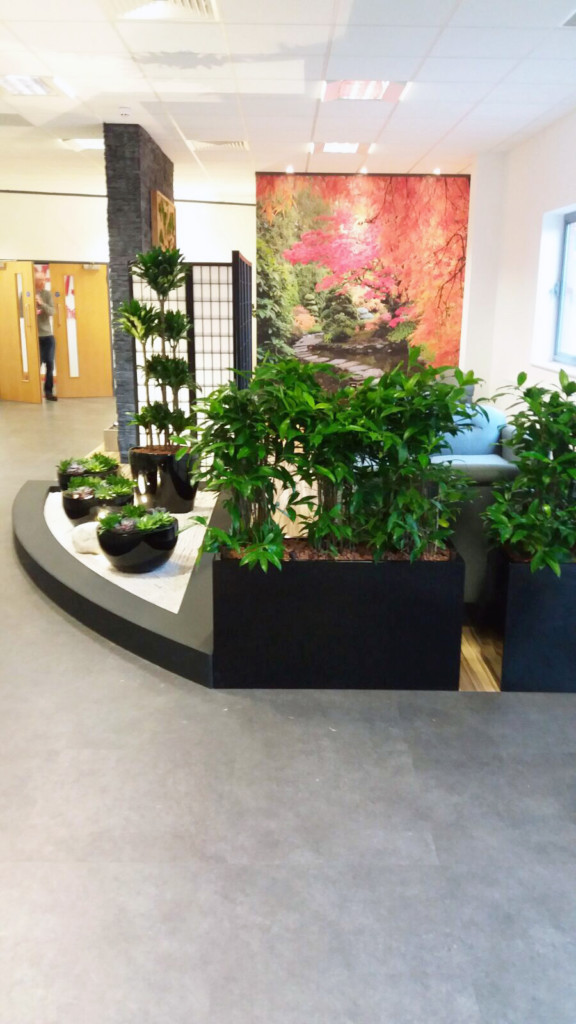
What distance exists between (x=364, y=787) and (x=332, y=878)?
46 cm

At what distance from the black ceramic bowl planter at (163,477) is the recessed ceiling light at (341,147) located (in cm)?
426

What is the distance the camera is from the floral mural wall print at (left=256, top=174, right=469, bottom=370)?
10.1 m

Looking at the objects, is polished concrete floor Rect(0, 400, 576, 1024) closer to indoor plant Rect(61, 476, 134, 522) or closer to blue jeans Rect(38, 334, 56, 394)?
indoor plant Rect(61, 476, 134, 522)

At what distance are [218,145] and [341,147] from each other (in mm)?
1274

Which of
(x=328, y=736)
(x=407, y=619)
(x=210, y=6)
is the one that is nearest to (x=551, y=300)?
(x=210, y=6)

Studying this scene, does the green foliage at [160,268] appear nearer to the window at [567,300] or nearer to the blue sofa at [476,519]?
the blue sofa at [476,519]

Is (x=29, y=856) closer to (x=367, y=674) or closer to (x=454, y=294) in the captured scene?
(x=367, y=674)

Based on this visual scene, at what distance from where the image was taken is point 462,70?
5535 mm

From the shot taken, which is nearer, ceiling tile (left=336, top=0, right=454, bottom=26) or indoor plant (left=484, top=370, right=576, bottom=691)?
indoor plant (left=484, top=370, right=576, bottom=691)

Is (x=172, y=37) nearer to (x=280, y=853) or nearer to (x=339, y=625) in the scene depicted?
(x=339, y=625)

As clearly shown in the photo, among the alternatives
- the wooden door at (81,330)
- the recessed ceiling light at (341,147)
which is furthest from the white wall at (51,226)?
the recessed ceiling light at (341,147)

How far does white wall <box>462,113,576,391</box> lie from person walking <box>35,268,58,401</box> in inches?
243

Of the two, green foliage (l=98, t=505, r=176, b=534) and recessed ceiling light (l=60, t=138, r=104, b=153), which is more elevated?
recessed ceiling light (l=60, t=138, r=104, b=153)

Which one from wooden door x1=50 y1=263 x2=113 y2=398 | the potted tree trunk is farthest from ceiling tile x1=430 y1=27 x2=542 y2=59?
wooden door x1=50 y1=263 x2=113 y2=398
